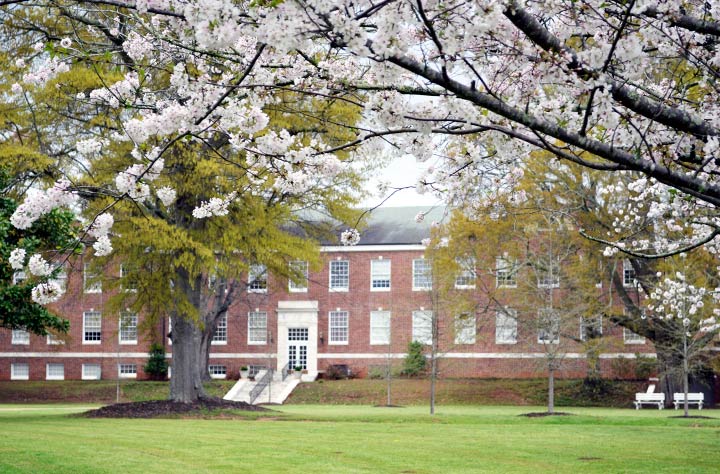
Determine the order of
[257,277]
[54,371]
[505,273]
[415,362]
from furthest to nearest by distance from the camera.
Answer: [54,371] → [415,362] → [505,273] → [257,277]

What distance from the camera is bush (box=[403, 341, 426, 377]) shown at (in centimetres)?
4644

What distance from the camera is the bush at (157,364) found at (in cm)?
4966

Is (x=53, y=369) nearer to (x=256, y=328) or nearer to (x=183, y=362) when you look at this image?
(x=256, y=328)

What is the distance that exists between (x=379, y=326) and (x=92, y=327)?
15993 millimetres

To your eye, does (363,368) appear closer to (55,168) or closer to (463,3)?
(55,168)

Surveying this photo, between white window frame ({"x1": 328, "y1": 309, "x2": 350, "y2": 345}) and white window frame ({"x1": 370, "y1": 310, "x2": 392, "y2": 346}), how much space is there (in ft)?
4.26

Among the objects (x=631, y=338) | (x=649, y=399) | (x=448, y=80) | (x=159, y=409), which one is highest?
(x=448, y=80)

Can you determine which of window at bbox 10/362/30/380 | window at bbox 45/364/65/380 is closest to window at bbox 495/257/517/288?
window at bbox 45/364/65/380

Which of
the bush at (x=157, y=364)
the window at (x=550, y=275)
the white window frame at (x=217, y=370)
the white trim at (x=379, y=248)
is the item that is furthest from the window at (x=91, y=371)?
the window at (x=550, y=275)

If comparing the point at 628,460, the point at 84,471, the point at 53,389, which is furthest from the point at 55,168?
the point at 53,389

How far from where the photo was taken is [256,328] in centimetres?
5138

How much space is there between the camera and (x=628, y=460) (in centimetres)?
1473

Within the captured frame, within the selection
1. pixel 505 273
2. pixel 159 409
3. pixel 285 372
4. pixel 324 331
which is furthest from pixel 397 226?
pixel 159 409

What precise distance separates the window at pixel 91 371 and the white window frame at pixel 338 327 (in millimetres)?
12944
